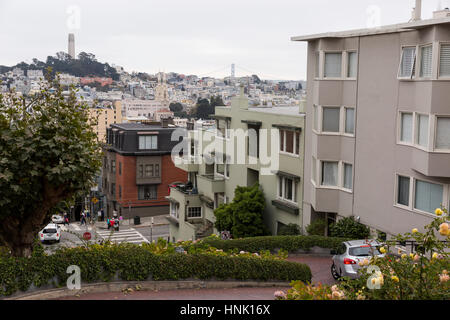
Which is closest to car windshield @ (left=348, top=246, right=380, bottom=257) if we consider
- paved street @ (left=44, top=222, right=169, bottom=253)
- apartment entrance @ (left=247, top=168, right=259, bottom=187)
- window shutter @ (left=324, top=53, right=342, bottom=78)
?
window shutter @ (left=324, top=53, right=342, bottom=78)

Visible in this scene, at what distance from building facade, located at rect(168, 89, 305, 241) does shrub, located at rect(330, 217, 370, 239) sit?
5094 mm

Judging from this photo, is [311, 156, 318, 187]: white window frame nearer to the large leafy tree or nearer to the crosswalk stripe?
the large leafy tree

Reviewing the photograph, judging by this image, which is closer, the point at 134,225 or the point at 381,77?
the point at 381,77

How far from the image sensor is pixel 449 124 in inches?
857

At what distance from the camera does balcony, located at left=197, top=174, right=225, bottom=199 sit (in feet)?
139

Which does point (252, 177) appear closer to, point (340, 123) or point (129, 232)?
point (340, 123)

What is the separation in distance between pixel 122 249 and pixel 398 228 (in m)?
14.6

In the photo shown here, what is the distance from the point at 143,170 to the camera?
74562 mm

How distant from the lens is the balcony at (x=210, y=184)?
→ 4238 centimetres

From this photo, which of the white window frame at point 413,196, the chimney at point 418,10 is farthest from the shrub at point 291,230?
the chimney at point 418,10

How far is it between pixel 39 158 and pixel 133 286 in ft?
12.9

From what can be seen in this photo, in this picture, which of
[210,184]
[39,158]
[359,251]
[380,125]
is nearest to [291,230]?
[380,125]
